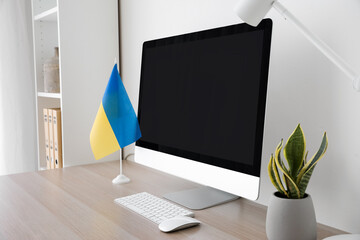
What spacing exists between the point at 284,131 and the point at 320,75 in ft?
0.68

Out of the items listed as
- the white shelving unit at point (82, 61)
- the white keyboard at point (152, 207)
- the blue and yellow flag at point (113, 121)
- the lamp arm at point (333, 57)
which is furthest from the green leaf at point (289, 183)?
the white shelving unit at point (82, 61)

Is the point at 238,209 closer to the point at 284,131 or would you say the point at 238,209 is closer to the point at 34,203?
the point at 284,131

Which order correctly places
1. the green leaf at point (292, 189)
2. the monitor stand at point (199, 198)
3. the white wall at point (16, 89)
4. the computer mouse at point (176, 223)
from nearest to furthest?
the green leaf at point (292, 189), the computer mouse at point (176, 223), the monitor stand at point (199, 198), the white wall at point (16, 89)

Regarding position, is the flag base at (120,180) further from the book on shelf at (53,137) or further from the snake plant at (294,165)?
the snake plant at (294,165)

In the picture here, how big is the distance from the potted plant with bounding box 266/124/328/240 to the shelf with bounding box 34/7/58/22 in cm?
141

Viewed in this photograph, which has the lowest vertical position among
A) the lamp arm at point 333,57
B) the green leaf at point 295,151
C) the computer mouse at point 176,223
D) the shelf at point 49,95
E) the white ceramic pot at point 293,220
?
the computer mouse at point 176,223

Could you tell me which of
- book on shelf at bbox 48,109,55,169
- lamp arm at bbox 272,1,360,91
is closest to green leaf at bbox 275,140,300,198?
lamp arm at bbox 272,1,360,91

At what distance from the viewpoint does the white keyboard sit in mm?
993

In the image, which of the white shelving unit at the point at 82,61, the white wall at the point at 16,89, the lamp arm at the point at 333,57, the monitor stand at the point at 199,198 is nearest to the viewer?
the lamp arm at the point at 333,57

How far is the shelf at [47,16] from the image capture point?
1.79 meters

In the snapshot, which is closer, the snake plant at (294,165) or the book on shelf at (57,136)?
the snake plant at (294,165)

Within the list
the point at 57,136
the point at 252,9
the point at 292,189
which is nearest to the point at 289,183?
the point at 292,189

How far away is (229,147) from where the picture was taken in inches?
38.8

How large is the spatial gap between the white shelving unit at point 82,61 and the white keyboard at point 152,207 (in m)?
0.72
